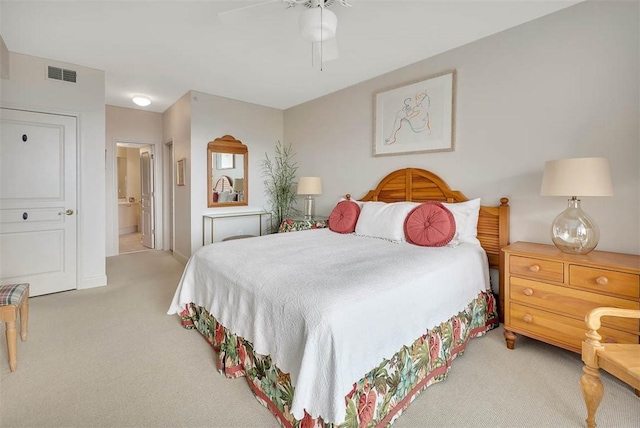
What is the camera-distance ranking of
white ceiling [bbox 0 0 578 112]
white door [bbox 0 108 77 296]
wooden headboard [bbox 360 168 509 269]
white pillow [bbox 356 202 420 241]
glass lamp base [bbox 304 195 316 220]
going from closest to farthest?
white ceiling [bbox 0 0 578 112], wooden headboard [bbox 360 168 509 269], white pillow [bbox 356 202 420 241], white door [bbox 0 108 77 296], glass lamp base [bbox 304 195 316 220]

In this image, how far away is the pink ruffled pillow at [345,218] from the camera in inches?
130

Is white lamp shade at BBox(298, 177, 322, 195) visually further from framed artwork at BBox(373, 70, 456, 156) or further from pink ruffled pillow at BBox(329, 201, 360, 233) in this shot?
framed artwork at BBox(373, 70, 456, 156)

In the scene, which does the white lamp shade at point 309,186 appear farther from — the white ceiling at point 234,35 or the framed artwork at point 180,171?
the framed artwork at point 180,171

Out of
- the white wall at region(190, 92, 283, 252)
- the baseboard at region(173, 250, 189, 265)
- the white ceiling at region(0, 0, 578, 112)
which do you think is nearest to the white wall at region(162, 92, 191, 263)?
the baseboard at region(173, 250, 189, 265)

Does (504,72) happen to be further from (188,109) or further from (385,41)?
(188,109)

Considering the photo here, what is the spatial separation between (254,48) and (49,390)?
10.2 ft

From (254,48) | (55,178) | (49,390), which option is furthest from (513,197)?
(55,178)

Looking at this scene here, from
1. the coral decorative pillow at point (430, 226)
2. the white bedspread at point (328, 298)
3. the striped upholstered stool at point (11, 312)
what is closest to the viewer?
the white bedspread at point (328, 298)

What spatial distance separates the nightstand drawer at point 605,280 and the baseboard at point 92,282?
4650 millimetres

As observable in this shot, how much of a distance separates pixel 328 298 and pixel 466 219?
1.88 meters

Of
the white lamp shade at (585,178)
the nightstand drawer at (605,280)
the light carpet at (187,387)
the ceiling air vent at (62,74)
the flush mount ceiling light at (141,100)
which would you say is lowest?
the light carpet at (187,387)

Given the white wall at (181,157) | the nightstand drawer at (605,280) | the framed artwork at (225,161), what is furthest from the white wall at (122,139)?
the nightstand drawer at (605,280)

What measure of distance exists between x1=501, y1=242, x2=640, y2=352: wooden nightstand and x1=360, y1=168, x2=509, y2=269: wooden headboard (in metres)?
0.35

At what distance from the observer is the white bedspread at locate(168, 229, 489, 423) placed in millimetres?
1264
